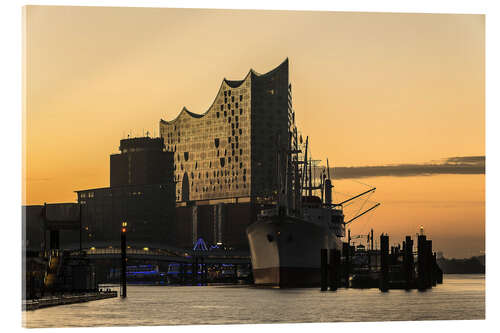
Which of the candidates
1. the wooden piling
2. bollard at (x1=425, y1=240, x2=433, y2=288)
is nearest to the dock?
the wooden piling

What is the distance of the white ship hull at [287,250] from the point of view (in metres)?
78.2

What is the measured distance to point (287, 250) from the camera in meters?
78.2

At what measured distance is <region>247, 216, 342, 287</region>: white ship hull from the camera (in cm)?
7819

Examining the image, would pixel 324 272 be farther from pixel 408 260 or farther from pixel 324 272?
pixel 408 260

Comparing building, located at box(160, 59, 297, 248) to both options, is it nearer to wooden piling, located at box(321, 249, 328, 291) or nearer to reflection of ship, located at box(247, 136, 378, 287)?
reflection of ship, located at box(247, 136, 378, 287)

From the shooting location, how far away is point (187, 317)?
47.1 metres

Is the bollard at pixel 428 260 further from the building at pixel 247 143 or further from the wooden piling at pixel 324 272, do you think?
the building at pixel 247 143

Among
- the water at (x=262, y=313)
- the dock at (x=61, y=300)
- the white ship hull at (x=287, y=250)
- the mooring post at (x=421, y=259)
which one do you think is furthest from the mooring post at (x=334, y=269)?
the dock at (x=61, y=300)

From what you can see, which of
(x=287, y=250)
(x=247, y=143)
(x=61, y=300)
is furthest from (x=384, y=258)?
(x=247, y=143)

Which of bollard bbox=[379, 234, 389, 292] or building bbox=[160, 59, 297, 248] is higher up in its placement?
building bbox=[160, 59, 297, 248]

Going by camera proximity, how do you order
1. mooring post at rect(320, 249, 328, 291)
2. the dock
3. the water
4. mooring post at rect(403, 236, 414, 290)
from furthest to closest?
mooring post at rect(403, 236, 414, 290) → mooring post at rect(320, 249, 328, 291) → the dock → the water

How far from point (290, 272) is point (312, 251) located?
4.56 meters

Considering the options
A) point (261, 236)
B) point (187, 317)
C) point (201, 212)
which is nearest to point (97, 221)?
point (201, 212)
